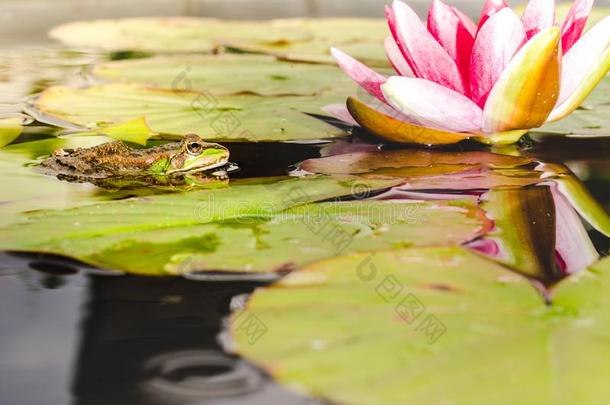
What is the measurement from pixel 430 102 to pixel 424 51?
0.10 meters

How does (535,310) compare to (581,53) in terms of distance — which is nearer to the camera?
(535,310)

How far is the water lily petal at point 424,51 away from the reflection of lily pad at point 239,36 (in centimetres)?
103

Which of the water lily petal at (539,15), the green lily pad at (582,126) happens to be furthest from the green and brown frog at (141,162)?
the green lily pad at (582,126)

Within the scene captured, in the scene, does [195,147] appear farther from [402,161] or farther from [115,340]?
[115,340]

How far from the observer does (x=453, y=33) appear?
1.51m

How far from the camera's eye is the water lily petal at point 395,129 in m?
1.55

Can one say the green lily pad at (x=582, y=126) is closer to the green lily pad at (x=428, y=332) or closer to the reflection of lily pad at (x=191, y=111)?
the reflection of lily pad at (x=191, y=111)

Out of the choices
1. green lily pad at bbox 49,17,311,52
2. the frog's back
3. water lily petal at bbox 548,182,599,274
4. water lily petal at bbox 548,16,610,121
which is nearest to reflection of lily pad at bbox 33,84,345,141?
the frog's back

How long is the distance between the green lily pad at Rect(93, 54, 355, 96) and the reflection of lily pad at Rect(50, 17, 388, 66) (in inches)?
8.6

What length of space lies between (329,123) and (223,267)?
2.84ft

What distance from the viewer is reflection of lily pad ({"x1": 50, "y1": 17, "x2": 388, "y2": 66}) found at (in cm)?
279

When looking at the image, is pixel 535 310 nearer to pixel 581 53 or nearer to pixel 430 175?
pixel 430 175

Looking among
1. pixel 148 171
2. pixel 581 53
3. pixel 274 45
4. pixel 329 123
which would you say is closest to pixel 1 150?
pixel 148 171

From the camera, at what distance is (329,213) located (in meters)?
1.14
